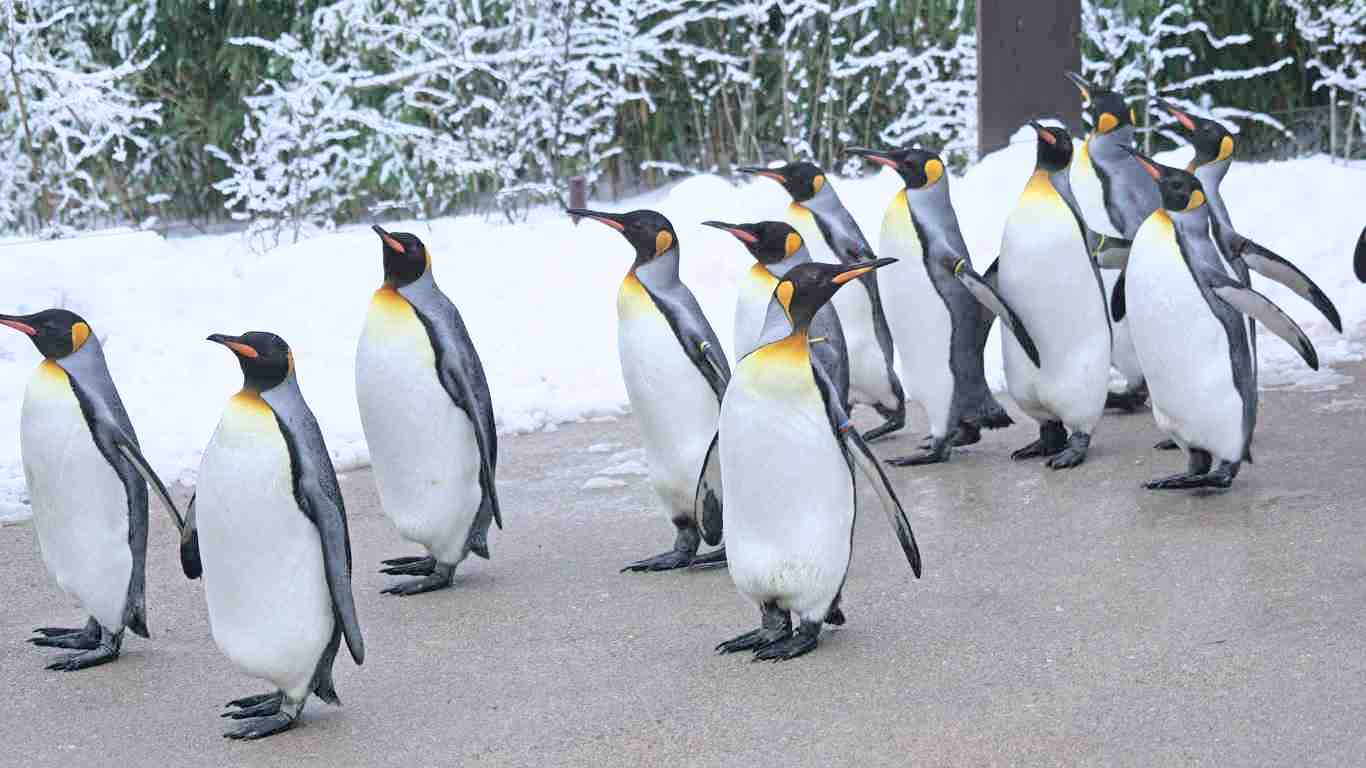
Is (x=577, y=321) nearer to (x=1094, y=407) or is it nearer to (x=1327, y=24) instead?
(x=1094, y=407)

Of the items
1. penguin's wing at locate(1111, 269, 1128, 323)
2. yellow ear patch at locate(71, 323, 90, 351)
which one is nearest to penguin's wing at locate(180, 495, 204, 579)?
yellow ear patch at locate(71, 323, 90, 351)

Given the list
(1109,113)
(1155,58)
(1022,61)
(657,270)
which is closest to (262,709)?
(657,270)

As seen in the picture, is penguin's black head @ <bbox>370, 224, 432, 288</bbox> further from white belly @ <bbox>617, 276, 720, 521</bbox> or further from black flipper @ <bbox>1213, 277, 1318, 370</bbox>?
black flipper @ <bbox>1213, 277, 1318, 370</bbox>

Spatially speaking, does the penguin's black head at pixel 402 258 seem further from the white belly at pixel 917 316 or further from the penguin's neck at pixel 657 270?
the white belly at pixel 917 316

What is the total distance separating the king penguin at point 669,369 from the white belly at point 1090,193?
232 cm

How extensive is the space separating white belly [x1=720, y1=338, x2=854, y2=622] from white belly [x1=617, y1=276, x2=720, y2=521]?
702 mm

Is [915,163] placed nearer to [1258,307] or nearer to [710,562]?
[1258,307]

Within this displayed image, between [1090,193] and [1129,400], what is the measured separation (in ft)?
2.62

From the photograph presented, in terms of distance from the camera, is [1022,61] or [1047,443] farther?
[1022,61]

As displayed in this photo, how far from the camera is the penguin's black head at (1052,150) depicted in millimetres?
5277

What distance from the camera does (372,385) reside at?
4.20 metres

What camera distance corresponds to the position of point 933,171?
539 centimetres

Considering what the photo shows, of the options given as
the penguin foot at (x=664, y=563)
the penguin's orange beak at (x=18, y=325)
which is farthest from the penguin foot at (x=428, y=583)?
the penguin's orange beak at (x=18, y=325)

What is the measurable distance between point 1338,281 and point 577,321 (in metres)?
3.39
